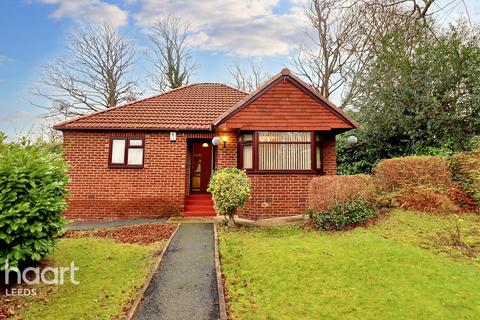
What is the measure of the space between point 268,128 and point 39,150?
23.6 feet

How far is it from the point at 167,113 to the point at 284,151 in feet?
18.7

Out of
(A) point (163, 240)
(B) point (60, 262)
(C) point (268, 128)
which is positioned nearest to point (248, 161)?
(C) point (268, 128)

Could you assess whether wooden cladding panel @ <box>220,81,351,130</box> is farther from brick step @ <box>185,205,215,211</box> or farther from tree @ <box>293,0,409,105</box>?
tree @ <box>293,0,409,105</box>

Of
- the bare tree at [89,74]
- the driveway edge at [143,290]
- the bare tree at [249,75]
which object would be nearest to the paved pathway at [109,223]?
the driveway edge at [143,290]

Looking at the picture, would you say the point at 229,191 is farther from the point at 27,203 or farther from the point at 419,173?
the point at 419,173

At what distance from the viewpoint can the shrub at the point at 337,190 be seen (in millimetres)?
7969

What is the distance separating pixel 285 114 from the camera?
10672mm

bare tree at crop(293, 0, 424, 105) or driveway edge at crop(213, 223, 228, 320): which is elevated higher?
bare tree at crop(293, 0, 424, 105)

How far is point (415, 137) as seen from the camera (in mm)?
12031

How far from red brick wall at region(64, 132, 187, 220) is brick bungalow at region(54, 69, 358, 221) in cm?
4

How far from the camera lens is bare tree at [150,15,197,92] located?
90.5ft

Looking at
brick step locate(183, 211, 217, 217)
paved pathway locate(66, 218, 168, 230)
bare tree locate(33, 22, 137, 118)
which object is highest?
bare tree locate(33, 22, 137, 118)

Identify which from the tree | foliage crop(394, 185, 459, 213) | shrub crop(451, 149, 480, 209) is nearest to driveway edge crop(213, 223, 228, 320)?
foliage crop(394, 185, 459, 213)

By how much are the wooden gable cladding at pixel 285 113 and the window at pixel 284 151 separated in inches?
12.1
